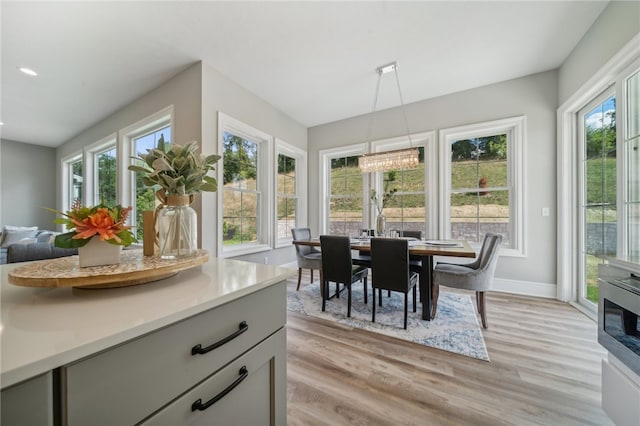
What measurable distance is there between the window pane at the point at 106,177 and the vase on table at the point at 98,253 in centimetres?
458

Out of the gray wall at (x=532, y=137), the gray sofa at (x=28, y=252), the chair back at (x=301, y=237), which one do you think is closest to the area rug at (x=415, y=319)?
the chair back at (x=301, y=237)

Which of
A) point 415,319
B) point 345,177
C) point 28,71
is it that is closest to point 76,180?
point 28,71

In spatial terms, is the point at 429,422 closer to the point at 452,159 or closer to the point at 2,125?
the point at 452,159

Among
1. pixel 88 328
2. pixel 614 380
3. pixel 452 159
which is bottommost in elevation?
pixel 614 380

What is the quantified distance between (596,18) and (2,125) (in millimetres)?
8990

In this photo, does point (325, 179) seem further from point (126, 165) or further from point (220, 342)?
point (220, 342)

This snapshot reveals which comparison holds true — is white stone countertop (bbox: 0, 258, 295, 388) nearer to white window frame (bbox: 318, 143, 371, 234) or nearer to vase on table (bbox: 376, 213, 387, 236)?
vase on table (bbox: 376, 213, 387, 236)

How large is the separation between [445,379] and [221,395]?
5.04ft

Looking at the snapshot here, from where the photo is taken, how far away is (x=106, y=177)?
182 inches

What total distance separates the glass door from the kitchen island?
2902 mm

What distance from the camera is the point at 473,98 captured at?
3.39 meters

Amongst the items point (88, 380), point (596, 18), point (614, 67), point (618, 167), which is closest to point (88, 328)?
point (88, 380)

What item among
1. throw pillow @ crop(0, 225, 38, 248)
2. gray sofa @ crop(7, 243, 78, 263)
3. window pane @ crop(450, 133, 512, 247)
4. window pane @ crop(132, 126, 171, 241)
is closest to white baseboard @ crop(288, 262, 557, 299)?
window pane @ crop(450, 133, 512, 247)

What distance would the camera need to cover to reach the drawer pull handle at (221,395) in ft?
2.08
